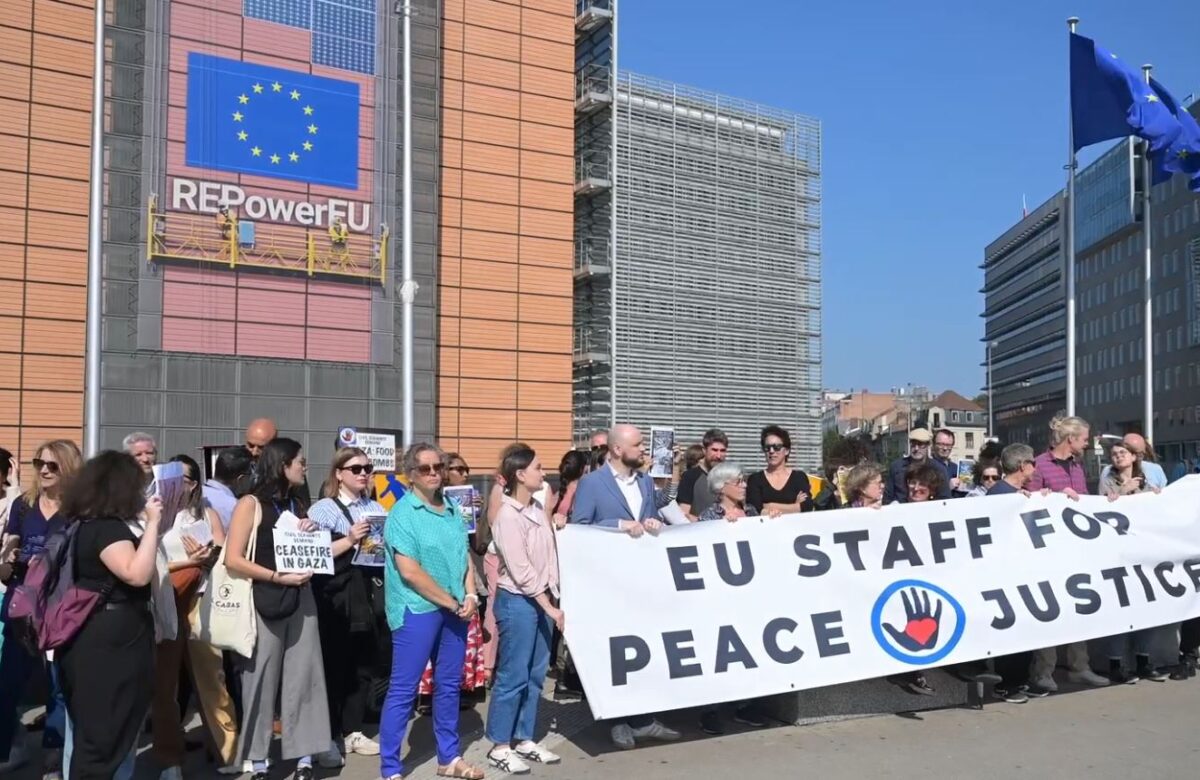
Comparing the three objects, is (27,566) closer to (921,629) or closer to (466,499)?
(466,499)

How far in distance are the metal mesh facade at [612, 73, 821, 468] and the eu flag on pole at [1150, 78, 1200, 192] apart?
82.0 feet

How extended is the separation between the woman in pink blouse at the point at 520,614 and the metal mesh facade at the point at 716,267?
3362cm

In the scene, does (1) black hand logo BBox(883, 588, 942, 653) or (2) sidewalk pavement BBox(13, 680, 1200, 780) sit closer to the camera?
(2) sidewalk pavement BBox(13, 680, 1200, 780)

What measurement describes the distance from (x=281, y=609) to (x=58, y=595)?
3.86ft

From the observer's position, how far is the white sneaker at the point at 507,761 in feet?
20.4

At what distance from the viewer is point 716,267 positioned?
46.4 metres

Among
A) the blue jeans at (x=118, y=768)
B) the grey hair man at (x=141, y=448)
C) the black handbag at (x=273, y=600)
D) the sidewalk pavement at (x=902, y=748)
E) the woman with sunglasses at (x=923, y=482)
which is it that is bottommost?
the sidewalk pavement at (x=902, y=748)

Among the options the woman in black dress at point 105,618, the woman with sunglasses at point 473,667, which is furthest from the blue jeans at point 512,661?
the woman in black dress at point 105,618

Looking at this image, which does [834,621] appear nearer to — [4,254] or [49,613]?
[49,613]

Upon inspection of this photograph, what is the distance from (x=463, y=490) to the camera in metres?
8.71

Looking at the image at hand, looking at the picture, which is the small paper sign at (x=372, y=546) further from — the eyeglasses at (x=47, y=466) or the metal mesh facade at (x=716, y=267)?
the metal mesh facade at (x=716, y=267)

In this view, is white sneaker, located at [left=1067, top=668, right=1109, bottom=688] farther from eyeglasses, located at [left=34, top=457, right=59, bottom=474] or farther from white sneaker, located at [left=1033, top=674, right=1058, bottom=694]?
eyeglasses, located at [left=34, top=457, right=59, bottom=474]

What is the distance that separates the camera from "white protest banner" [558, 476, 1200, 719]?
675 centimetres

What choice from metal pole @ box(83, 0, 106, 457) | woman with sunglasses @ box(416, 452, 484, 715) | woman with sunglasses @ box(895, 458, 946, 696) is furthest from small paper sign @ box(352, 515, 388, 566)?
metal pole @ box(83, 0, 106, 457)
